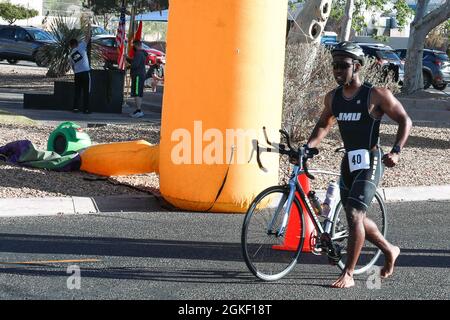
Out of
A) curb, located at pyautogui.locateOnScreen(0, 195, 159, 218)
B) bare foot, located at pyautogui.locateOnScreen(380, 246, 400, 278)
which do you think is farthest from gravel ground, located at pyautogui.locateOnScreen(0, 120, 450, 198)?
bare foot, located at pyautogui.locateOnScreen(380, 246, 400, 278)

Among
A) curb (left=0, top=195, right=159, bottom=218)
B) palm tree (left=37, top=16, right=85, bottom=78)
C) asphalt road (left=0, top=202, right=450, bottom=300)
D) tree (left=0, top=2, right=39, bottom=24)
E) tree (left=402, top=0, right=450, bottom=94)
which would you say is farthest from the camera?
tree (left=0, top=2, right=39, bottom=24)

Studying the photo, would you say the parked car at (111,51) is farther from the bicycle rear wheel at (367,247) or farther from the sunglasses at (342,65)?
the sunglasses at (342,65)

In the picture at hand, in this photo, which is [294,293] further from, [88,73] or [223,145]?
[88,73]

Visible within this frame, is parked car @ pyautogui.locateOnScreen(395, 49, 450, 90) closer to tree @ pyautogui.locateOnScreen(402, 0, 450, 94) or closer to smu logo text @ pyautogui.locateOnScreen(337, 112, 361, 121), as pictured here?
tree @ pyautogui.locateOnScreen(402, 0, 450, 94)

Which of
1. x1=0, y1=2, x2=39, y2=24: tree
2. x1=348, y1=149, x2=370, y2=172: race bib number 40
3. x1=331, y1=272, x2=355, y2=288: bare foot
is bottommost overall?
x1=331, y1=272, x2=355, y2=288: bare foot

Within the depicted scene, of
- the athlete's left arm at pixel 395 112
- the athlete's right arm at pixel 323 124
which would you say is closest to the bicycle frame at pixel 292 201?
the athlete's right arm at pixel 323 124

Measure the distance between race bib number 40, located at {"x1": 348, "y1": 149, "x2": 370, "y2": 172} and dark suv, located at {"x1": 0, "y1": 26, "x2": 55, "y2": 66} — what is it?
36.1m

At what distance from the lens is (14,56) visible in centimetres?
4231

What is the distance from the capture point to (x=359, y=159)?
680cm

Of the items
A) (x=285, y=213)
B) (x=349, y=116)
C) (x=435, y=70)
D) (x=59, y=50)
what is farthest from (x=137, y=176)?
(x=435, y=70)

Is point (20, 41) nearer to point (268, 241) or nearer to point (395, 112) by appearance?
point (268, 241)

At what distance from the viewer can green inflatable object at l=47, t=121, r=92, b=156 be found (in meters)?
11.9

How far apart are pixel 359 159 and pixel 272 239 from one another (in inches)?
37.4
